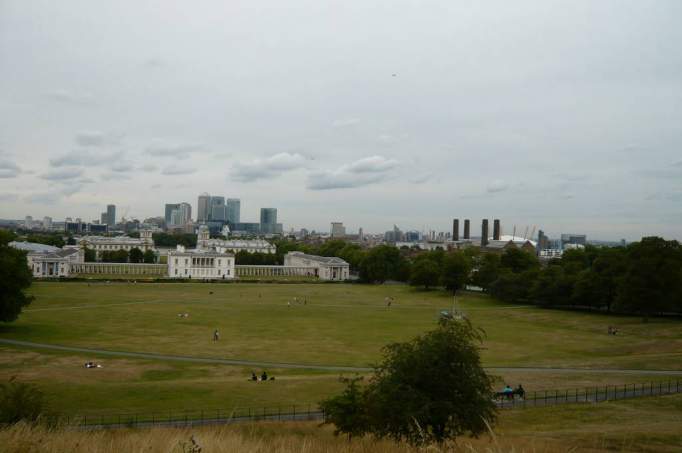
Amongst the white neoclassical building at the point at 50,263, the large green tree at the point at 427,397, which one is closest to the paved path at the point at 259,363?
the large green tree at the point at 427,397

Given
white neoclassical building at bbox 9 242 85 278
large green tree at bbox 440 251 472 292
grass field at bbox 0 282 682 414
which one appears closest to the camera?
grass field at bbox 0 282 682 414

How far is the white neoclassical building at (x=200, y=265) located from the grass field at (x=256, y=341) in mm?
42662

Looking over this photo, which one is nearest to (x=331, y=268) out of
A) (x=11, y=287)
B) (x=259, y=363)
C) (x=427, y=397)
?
(x=11, y=287)

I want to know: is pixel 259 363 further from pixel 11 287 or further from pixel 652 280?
pixel 652 280

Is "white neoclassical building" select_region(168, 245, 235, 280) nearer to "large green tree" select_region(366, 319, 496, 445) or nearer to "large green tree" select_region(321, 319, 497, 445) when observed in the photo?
"large green tree" select_region(321, 319, 497, 445)

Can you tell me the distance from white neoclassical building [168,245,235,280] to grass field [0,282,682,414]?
42.7 m

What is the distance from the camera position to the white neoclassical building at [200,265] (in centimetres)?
13462

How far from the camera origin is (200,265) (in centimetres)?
13712

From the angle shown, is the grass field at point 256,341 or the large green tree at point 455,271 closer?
the grass field at point 256,341

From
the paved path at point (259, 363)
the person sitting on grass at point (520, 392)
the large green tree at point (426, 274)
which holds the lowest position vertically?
the paved path at point (259, 363)

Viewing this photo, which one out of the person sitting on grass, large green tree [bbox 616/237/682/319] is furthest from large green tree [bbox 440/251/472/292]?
the person sitting on grass

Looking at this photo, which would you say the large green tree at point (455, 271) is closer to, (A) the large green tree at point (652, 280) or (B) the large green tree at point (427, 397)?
(A) the large green tree at point (652, 280)

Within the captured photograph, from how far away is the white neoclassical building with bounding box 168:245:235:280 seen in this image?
442ft

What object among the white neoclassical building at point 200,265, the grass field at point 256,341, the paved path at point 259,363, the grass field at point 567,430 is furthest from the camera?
the white neoclassical building at point 200,265
